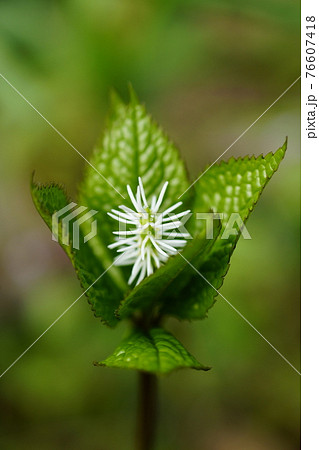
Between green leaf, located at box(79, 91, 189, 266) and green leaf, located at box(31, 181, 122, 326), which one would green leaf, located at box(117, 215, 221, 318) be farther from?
green leaf, located at box(79, 91, 189, 266)

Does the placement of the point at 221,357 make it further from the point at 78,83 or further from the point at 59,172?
the point at 78,83

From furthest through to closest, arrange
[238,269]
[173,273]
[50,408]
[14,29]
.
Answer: [14,29], [238,269], [50,408], [173,273]

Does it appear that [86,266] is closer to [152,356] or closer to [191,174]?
[152,356]

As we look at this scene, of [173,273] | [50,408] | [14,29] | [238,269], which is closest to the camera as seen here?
[173,273]

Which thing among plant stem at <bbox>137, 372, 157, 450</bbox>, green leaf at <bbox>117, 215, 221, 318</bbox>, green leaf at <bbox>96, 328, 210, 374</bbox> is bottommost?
plant stem at <bbox>137, 372, 157, 450</bbox>

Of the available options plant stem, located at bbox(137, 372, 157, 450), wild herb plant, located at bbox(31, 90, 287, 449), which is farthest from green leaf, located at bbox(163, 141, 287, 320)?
plant stem, located at bbox(137, 372, 157, 450)

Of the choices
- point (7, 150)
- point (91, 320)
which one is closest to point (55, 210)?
point (91, 320)

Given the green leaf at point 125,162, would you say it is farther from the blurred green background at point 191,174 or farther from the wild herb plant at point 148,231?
the blurred green background at point 191,174
